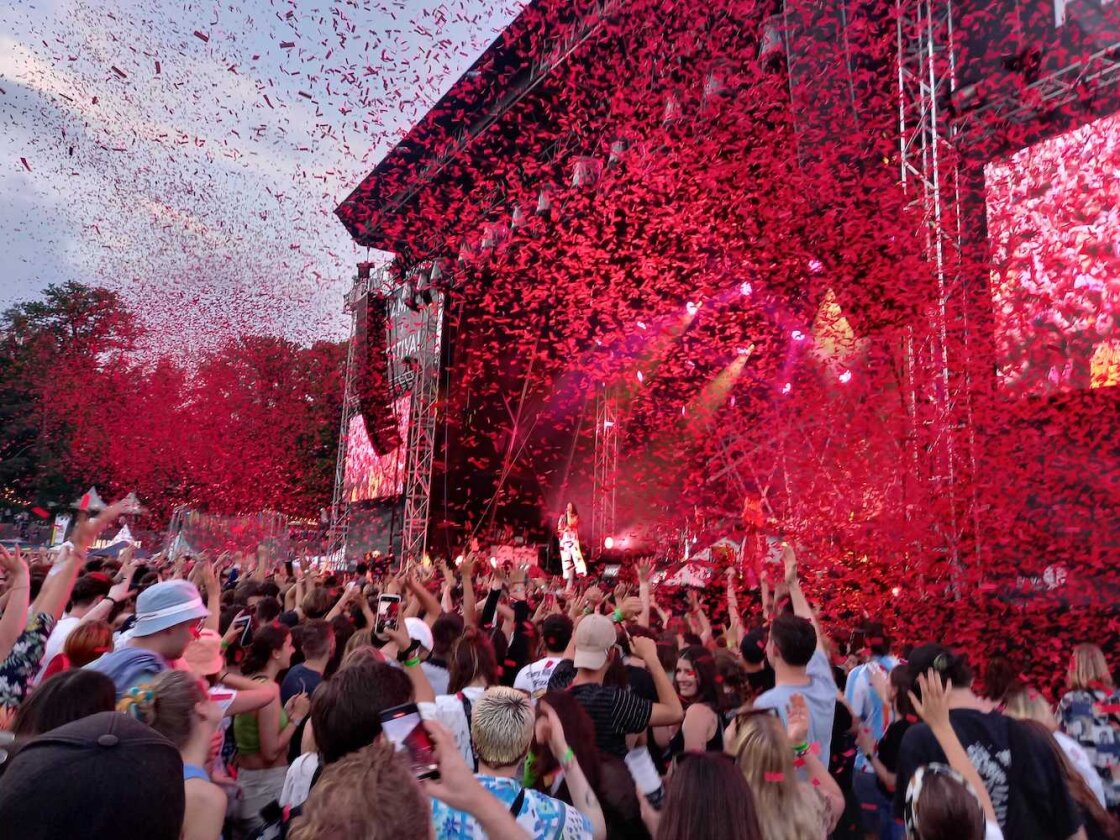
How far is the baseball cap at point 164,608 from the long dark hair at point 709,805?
200 centimetres

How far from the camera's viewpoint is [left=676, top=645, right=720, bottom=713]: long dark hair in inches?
159

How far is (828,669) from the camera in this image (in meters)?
3.52

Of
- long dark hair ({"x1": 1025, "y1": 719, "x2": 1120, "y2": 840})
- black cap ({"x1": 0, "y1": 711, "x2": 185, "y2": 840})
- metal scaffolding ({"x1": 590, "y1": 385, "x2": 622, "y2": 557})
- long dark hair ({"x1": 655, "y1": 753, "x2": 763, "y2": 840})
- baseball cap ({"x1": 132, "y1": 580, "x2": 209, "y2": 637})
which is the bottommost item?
long dark hair ({"x1": 1025, "y1": 719, "x2": 1120, "y2": 840})

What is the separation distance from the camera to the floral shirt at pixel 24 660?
3514 millimetres

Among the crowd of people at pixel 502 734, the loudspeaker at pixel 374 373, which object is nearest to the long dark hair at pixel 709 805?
the crowd of people at pixel 502 734

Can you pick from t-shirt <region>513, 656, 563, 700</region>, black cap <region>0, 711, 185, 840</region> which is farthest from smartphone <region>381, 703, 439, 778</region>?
t-shirt <region>513, 656, 563, 700</region>

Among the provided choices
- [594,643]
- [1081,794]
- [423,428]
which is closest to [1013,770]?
[1081,794]

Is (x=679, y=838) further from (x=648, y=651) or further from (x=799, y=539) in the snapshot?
(x=799, y=539)

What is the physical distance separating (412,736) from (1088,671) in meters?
3.69

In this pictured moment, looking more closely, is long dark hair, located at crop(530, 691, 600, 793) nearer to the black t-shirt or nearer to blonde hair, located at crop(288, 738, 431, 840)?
blonde hair, located at crop(288, 738, 431, 840)

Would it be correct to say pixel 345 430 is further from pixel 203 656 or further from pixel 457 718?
pixel 457 718

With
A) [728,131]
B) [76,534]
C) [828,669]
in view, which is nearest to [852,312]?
[728,131]

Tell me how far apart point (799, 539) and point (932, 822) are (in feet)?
40.3

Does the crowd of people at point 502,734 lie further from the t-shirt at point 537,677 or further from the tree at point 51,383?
the tree at point 51,383
